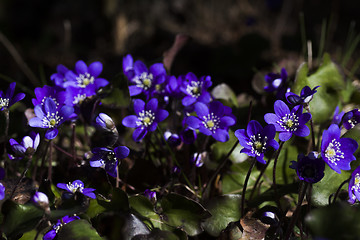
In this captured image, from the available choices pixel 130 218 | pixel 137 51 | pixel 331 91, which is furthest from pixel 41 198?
pixel 137 51

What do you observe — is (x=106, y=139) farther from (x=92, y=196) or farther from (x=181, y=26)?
(x=181, y=26)

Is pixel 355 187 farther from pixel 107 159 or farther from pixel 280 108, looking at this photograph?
pixel 107 159

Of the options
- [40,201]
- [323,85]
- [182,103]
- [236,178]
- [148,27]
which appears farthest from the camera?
[148,27]

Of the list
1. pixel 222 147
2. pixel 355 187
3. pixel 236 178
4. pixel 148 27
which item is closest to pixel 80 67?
pixel 222 147

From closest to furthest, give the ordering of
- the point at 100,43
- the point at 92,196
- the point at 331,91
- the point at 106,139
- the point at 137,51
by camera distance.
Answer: the point at 92,196, the point at 106,139, the point at 331,91, the point at 137,51, the point at 100,43

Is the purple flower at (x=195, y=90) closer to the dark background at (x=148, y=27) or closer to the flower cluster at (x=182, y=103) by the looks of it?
the flower cluster at (x=182, y=103)

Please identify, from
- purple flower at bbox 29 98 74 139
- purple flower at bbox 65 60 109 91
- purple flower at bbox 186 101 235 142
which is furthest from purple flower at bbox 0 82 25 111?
purple flower at bbox 186 101 235 142

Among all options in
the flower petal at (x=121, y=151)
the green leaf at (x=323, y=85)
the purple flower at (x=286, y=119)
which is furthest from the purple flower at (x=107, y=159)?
the green leaf at (x=323, y=85)
